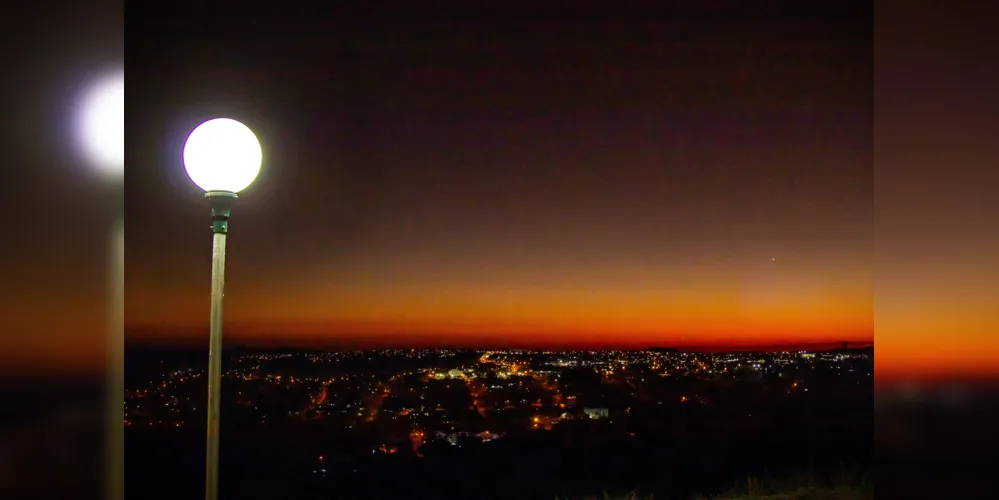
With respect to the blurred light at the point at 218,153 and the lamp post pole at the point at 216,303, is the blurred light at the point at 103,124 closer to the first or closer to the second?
the blurred light at the point at 218,153

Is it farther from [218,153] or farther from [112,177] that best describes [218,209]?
[112,177]

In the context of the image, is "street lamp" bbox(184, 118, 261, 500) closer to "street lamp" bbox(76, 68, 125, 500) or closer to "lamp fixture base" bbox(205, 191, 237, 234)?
"lamp fixture base" bbox(205, 191, 237, 234)

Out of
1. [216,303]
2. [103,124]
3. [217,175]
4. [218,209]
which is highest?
[103,124]

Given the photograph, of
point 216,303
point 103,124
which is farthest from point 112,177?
point 216,303

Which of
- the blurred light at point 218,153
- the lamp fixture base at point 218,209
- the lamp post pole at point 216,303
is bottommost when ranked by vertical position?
the lamp post pole at point 216,303

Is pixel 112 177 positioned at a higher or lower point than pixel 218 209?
higher

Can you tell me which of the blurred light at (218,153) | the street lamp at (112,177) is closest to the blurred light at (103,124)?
the street lamp at (112,177)
